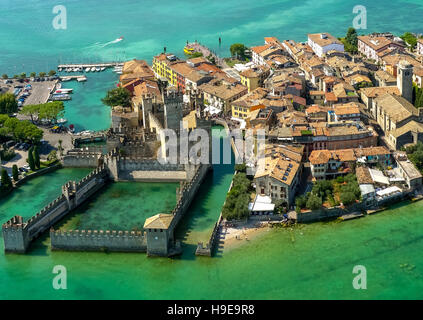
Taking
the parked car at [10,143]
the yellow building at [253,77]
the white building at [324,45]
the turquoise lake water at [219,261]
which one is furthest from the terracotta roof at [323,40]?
the parked car at [10,143]

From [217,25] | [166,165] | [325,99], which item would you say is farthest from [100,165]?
[217,25]

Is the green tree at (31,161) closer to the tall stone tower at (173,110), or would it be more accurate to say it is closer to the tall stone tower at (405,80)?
the tall stone tower at (173,110)

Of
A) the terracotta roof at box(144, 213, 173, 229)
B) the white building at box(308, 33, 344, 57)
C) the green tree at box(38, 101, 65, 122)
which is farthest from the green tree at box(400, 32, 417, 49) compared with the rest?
the terracotta roof at box(144, 213, 173, 229)

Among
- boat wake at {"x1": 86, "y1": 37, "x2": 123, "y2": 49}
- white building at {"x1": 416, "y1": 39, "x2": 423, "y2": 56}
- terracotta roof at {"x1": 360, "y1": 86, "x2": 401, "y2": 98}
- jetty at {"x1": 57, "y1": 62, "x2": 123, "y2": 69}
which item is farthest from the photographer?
boat wake at {"x1": 86, "y1": 37, "x2": 123, "y2": 49}

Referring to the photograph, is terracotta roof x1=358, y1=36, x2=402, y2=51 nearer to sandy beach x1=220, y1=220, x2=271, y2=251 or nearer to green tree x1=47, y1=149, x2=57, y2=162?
sandy beach x1=220, y1=220, x2=271, y2=251

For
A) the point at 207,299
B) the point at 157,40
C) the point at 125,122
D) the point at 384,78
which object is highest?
the point at 157,40

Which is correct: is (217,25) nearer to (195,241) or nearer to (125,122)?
(125,122)
